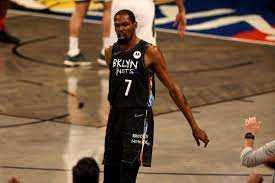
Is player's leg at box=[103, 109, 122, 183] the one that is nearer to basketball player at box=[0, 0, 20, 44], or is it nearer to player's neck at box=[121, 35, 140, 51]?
player's neck at box=[121, 35, 140, 51]

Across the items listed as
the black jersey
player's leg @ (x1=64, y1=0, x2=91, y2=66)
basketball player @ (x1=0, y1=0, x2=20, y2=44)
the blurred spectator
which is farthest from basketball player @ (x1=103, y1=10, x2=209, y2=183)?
basketball player @ (x1=0, y1=0, x2=20, y2=44)

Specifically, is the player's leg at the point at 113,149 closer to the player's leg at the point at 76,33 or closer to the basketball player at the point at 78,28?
the basketball player at the point at 78,28

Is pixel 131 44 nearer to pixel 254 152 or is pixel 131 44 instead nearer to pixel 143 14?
pixel 254 152

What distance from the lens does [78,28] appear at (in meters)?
14.5

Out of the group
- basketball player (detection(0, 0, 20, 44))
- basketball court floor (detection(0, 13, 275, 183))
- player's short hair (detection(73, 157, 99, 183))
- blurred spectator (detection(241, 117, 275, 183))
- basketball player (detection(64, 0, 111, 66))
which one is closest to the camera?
player's short hair (detection(73, 157, 99, 183))

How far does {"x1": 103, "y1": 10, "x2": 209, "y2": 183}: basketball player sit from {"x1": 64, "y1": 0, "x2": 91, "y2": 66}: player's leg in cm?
640

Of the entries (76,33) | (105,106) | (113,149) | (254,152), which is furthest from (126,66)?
(76,33)

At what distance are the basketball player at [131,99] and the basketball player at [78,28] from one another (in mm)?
6213

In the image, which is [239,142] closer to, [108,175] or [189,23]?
[108,175]

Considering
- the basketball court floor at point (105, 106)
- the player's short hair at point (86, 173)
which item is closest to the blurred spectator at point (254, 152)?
the player's short hair at point (86, 173)

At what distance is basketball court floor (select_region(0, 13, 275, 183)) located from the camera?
10164 millimetres

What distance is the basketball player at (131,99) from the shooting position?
7996mm

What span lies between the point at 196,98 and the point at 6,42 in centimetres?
428

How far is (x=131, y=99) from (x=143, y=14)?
306 centimetres
